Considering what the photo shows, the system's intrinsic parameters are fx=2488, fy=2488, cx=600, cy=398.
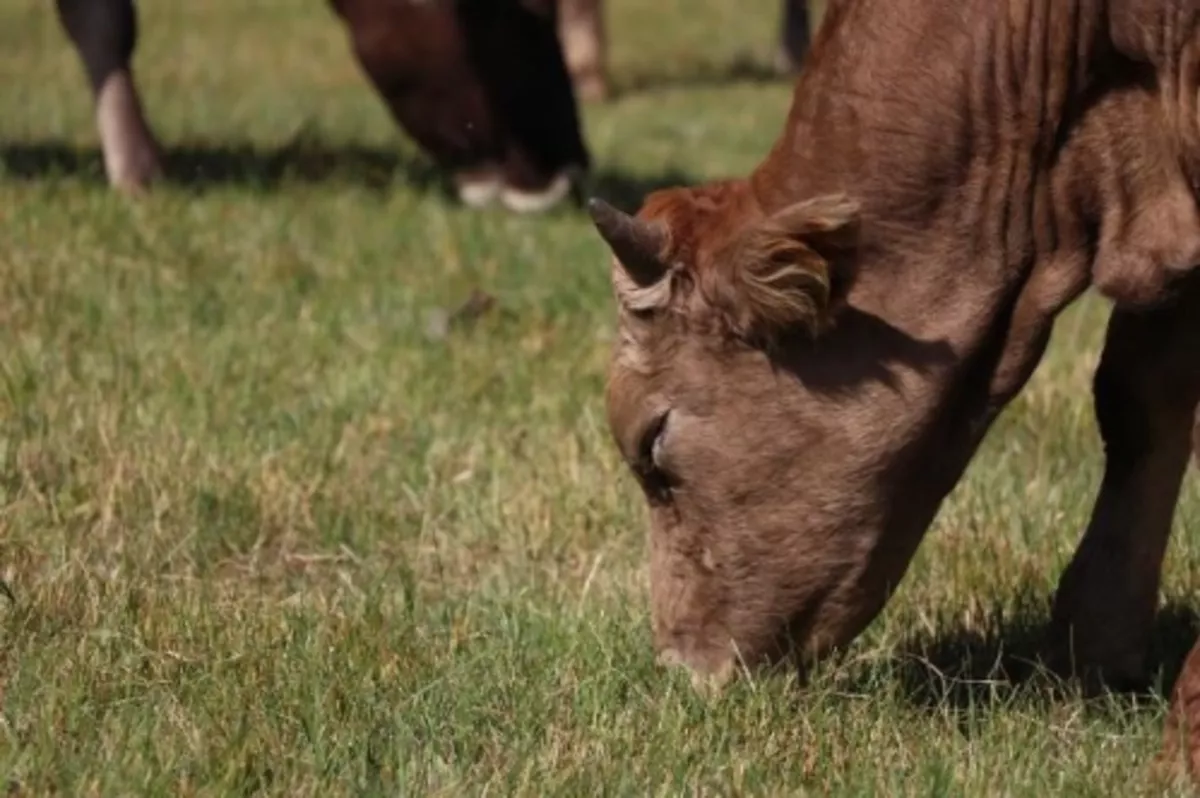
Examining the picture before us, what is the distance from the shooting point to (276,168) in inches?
382

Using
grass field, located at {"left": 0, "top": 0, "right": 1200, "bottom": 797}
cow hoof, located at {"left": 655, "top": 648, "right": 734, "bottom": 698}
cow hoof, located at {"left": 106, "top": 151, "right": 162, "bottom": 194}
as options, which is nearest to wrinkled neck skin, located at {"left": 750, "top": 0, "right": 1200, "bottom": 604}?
cow hoof, located at {"left": 655, "top": 648, "right": 734, "bottom": 698}

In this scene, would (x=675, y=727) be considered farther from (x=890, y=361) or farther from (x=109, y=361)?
(x=109, y=361)

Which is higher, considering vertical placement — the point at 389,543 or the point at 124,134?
the point at 389,543

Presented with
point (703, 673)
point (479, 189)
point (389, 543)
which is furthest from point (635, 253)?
point (479, 189)

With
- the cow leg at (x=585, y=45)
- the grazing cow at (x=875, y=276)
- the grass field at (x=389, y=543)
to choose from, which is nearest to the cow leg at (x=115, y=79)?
the grass field at (x=389, y=543)

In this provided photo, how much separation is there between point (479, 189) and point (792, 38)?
9.27 m

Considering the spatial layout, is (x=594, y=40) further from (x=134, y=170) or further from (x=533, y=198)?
(x=134, y=170)

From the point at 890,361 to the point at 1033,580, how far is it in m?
1.13

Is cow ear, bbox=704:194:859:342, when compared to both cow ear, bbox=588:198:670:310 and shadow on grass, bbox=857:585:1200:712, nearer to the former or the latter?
cow ear, bbox=588:198:670:310

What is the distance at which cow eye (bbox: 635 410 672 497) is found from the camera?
4090 mm

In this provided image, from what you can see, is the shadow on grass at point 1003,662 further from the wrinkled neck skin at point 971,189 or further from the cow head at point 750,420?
the wrinkled neck skin at point 971,189

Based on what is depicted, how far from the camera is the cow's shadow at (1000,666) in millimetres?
4176

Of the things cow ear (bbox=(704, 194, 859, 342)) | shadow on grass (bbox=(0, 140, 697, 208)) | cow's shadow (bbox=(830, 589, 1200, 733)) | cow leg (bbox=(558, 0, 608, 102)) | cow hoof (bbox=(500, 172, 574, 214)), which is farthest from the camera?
cow leg (bbox=(558, 0, 608, 102))

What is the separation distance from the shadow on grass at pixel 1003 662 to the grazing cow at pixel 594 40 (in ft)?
37.3
